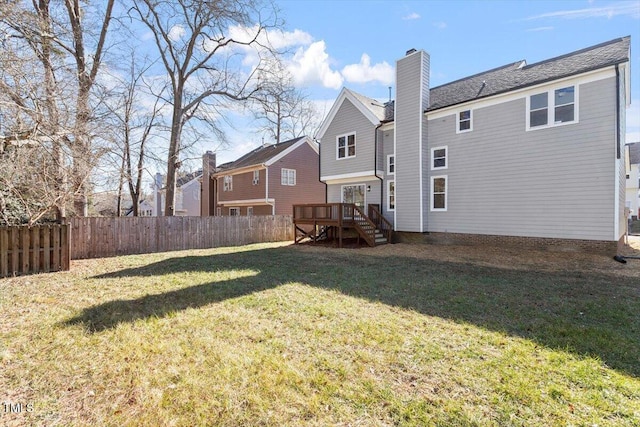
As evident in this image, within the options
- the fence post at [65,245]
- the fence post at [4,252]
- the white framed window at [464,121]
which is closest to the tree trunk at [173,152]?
the fence post at [65,245]

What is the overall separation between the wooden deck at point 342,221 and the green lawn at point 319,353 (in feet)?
23.2

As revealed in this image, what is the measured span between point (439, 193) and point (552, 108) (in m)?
4.90

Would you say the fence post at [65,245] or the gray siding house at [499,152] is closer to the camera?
the fence post at [65,245]

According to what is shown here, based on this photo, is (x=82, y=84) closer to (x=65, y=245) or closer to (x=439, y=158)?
(x=65, y=245)

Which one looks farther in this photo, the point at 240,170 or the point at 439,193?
the point at 240,170

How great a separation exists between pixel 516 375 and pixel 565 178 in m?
10.0

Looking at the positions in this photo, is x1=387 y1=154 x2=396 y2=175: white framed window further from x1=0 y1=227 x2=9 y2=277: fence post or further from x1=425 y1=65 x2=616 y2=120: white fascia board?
x1=0 y1=227 x2=9 y2=277: fence post

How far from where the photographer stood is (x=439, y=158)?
1369 centimetres

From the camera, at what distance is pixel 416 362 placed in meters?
3.35

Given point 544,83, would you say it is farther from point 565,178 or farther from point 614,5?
point 565,178

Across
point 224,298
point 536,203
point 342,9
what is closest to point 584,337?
point 224,298

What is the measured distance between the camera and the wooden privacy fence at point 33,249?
24.3ft

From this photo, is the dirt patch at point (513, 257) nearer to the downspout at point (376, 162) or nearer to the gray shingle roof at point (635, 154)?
the downspout at point (376, 162)
